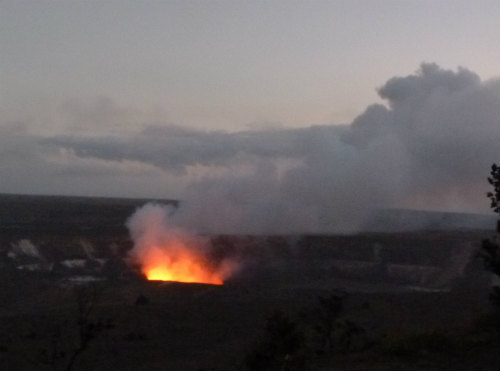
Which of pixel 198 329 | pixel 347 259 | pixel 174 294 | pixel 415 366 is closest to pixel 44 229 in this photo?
pixel 347 259

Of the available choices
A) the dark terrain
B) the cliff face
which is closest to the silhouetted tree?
the dark terrain

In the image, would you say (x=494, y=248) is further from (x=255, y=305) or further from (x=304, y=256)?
(x=304, y=256)

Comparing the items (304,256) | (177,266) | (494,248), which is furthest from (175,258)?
(494,248)

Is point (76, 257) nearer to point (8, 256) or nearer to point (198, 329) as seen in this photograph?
point (8, 256)

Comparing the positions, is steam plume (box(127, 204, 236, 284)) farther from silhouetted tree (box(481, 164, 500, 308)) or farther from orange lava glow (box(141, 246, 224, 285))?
silhouetted tree (box(481, 164, 500, 308))

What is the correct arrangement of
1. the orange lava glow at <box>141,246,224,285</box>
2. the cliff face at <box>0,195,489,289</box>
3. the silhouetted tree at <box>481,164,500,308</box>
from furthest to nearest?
the orange lava glow at <box>141,246,224,285</box> < the cliff face at <box>0,195,489,289</box> < the silhouetted tree at <box>481,164,500,308</box>

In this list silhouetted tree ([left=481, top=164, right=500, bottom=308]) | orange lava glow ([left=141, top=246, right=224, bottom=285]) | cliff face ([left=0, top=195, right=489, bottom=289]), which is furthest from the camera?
orange lava glow ([left=141, top=246, right=224, bottom=285])

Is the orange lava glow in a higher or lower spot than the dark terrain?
higher
